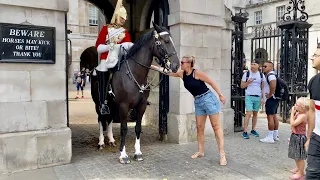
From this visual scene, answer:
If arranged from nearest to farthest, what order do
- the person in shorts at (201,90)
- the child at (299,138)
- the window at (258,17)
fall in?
the child at (299,138) → the person in shorts at (201,90) → the window at (258,17)

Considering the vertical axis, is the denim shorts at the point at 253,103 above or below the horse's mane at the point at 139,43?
below

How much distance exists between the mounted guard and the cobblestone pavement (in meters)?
1.11

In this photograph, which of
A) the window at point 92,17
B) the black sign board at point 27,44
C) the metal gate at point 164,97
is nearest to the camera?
the black sign board at point 27,44

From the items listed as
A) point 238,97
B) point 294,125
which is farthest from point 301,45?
point 294,125

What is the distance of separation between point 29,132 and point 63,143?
23.4 inches

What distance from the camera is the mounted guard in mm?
5676

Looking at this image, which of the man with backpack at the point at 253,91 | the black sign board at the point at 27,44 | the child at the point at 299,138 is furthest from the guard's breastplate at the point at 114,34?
the child at the point at 299,138

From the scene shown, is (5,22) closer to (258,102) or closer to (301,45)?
(258,102)

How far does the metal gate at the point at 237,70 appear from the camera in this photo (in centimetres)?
820

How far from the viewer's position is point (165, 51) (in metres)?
5.16

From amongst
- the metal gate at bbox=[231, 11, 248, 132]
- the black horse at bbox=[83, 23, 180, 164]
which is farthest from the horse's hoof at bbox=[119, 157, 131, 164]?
the metal gate at bbox=[231, 11, 248, 132]

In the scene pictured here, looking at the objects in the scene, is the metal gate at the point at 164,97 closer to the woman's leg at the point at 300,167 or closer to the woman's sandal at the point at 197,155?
the woman's sandal at the point at 197,155

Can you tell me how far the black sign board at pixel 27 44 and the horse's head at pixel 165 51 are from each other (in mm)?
1797

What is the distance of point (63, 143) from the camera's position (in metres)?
5.17
